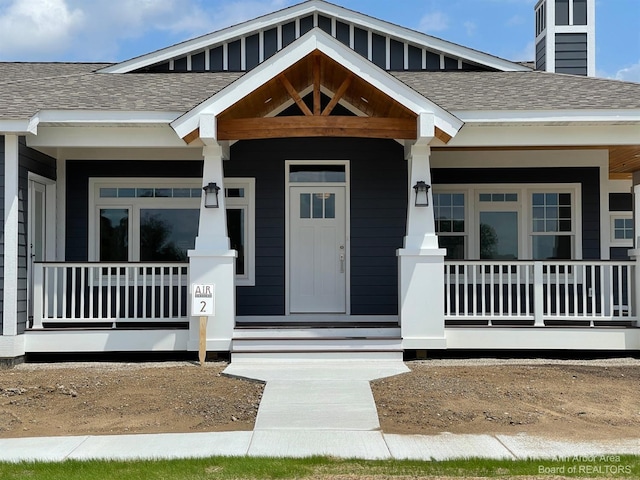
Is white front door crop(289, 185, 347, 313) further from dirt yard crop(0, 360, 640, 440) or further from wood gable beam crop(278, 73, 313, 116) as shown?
dirt yard crop(0, 360, 640, 440)

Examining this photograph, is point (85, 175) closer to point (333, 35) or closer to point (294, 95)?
point (294, 95)

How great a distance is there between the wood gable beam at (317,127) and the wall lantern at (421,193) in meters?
0.63

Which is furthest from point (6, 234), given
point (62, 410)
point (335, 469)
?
point (335, 469)

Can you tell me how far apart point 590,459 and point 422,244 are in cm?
472

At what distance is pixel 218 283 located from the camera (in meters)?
9.93

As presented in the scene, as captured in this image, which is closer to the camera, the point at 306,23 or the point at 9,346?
the point at 9,346

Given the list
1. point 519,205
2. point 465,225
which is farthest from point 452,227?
point 519,205

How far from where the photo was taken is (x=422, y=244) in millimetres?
9969

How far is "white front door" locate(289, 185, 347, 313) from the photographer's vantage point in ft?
38.6

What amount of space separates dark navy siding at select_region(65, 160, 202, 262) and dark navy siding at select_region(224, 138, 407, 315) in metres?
0.84

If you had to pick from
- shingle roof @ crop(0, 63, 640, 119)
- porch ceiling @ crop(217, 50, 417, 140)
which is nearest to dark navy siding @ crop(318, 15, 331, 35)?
shingle roof @ crop(0, 63, 640, 119)

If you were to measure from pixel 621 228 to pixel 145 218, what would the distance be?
9172 mm

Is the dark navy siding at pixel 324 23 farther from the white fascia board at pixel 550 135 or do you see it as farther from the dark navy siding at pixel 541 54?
the dark navy siding at pixel 541 54

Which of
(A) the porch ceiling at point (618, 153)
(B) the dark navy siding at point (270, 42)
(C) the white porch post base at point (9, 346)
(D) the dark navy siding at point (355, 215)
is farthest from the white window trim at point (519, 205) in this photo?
(C) the white porch post base at point (9, 346)
